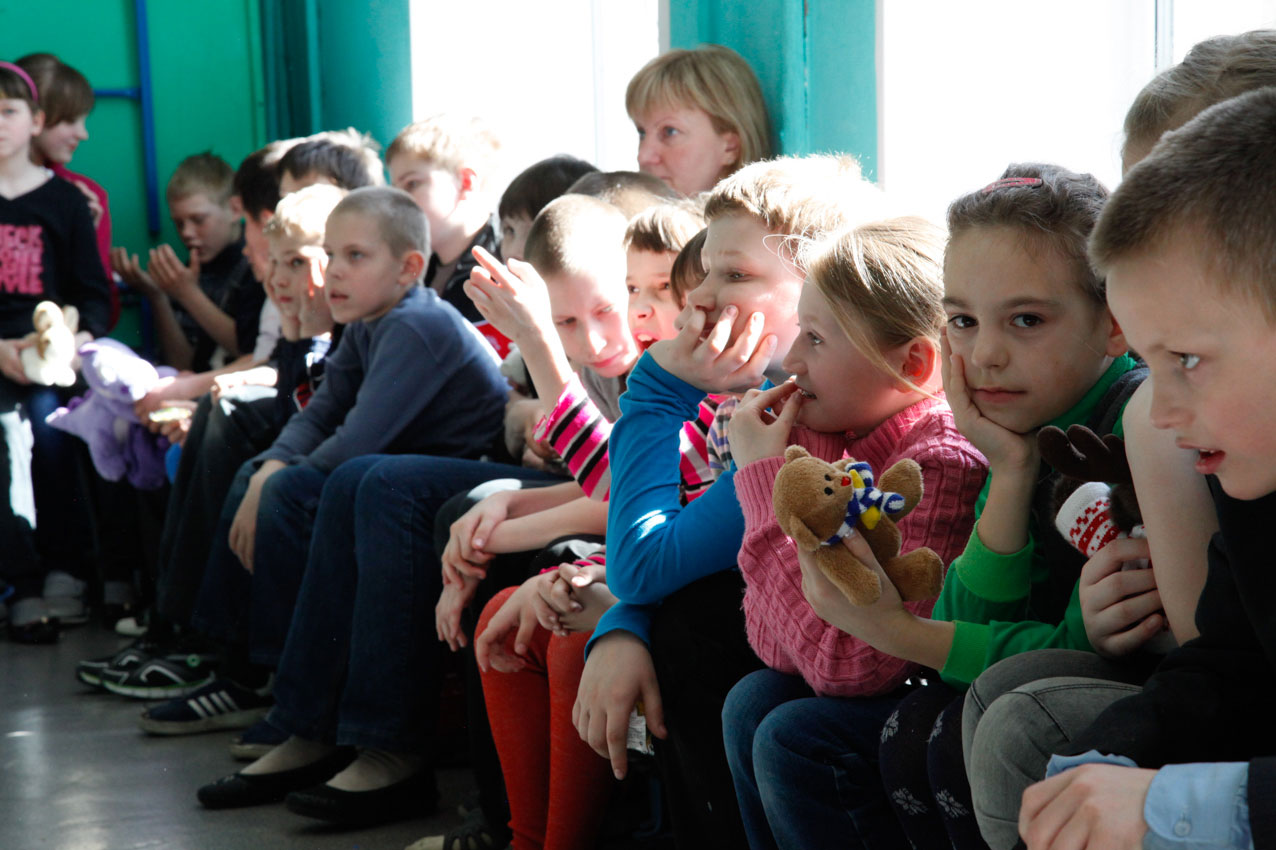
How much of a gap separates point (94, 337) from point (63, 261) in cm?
29

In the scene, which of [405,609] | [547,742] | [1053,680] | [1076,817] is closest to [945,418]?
[1053,680]

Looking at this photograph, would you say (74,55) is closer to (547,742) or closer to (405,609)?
(405,609)

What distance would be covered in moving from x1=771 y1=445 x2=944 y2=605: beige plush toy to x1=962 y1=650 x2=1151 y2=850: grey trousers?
0.16 meters

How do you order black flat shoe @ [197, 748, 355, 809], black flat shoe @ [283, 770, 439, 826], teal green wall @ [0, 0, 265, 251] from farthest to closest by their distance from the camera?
teal green wall @ [0, 0, 265, 251] → black flat shoe @ [197, 748, 355, 809] → black flat shoe @ [283, 770, 439, 826]

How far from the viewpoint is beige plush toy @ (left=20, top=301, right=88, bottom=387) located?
422 cm

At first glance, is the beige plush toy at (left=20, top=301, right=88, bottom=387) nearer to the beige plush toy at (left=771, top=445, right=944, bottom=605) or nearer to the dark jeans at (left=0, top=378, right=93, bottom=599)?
the dark jeans at (left=0, top=378, right=93, bottom=599)

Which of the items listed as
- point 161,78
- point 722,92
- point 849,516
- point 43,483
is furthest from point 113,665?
point 161,78

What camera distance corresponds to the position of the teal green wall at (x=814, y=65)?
236 centimetres

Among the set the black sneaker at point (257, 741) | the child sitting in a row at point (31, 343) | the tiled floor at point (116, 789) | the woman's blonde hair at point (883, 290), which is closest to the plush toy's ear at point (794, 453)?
the woman's blonde hair at point (883, 290)

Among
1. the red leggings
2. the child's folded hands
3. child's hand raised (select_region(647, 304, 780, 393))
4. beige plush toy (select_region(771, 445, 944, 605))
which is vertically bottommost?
the red leggings

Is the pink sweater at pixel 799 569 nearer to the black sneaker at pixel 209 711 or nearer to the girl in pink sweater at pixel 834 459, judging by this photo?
the girl in pink sweater at pixel 834 459

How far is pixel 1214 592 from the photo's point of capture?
1.03 meters

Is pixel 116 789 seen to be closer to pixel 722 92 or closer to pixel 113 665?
pixel 113 665

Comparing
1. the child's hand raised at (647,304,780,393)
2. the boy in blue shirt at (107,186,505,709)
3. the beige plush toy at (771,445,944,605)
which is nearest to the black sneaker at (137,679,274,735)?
the boy in blue shirt at (107,186,505,709)
